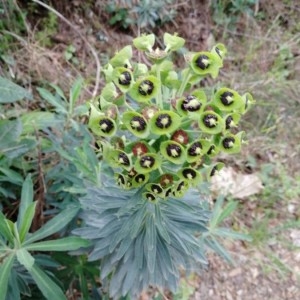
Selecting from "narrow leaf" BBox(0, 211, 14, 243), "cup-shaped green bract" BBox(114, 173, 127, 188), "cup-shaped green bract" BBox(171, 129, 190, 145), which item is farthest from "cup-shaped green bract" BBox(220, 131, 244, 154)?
"narrow leaf" BBox(0, 211, 14, 243)

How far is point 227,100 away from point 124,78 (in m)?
0.31

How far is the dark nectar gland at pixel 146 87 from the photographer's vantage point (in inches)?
53.0

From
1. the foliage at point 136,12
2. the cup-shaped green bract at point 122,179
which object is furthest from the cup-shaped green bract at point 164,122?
the foliage at point 136,12

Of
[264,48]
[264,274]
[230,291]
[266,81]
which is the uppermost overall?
[264,48]

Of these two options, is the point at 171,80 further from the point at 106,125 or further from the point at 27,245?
the point at 27,245

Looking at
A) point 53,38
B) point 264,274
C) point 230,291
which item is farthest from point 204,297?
point 53,38

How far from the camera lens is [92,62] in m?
3.37

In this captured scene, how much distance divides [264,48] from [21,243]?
115 inches

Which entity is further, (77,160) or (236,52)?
(236,52)

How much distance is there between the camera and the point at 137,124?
1.35 m

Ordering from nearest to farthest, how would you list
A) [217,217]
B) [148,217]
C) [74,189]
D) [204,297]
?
[148,217]
[74,189]
[217,217]
[204,297]

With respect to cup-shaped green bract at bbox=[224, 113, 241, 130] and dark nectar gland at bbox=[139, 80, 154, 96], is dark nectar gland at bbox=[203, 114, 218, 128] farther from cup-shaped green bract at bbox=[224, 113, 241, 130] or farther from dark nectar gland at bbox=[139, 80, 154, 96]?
dark nectar gland at bbox=[139, 80, 154, 96]

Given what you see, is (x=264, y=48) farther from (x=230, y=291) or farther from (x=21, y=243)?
(x=21, y=243)

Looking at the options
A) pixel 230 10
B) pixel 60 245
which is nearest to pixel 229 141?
pixel 60 245
